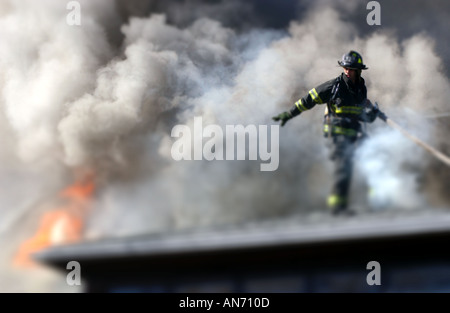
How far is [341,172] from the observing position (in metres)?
6.66

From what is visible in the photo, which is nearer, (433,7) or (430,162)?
(430,162)

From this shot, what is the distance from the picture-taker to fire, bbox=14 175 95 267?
8.91 m

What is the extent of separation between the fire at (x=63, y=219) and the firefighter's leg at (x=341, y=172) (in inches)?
174

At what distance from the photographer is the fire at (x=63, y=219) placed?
29.2 ft

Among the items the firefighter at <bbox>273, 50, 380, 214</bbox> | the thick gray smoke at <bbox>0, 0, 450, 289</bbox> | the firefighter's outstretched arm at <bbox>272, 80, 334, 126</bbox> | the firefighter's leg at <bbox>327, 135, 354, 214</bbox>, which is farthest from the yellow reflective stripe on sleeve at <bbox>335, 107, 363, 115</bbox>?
the thick gray smoke at <bbox>0, 0, 450, 289</bbox>

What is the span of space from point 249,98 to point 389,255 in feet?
16.1

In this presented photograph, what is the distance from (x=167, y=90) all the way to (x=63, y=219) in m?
2.95

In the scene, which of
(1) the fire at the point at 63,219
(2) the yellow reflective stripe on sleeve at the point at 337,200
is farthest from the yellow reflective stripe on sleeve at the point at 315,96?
(1) the fire at the point at 63,219

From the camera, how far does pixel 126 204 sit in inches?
351

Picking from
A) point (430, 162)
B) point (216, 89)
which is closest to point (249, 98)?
point (216, 89)

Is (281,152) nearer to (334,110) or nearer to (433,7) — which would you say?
(334,110)

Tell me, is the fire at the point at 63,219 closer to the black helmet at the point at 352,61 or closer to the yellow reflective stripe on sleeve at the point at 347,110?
the yellow reflective stripe on sleeve at the point at 347,110

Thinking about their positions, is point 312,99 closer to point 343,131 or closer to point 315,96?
point 315,96

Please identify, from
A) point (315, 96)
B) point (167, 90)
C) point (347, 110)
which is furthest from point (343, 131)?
point (167, 90)
